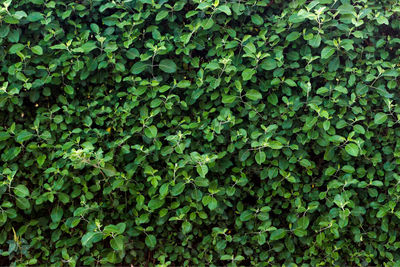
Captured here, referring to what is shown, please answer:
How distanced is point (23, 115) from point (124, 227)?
1.27m

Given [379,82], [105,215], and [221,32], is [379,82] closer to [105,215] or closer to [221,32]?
[221,32]

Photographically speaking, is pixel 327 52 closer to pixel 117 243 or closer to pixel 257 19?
pixel 257 19

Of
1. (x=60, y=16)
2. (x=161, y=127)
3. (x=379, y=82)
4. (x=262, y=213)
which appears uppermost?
(x=60, y=16)

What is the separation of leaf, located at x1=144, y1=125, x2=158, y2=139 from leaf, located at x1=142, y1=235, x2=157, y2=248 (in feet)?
2.58

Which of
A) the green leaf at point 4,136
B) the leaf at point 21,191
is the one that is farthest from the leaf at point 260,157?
the green leaf at point 4,136

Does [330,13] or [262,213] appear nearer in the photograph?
[330,13]

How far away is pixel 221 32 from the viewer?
8.89 feet

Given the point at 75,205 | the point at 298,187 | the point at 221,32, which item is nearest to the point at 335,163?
the point at 298,187

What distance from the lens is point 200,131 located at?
2717 mm

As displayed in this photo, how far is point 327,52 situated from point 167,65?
1.22m

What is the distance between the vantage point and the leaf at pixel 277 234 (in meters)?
2.68

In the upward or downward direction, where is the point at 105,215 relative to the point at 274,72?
downward

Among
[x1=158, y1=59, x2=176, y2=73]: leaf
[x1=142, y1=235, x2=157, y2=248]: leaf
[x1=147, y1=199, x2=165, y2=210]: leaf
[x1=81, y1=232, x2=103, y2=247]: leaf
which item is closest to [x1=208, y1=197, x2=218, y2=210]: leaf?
[x1=147, y1=199, x2=165, y2=210]: leaf

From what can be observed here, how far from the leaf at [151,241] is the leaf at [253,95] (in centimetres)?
133
